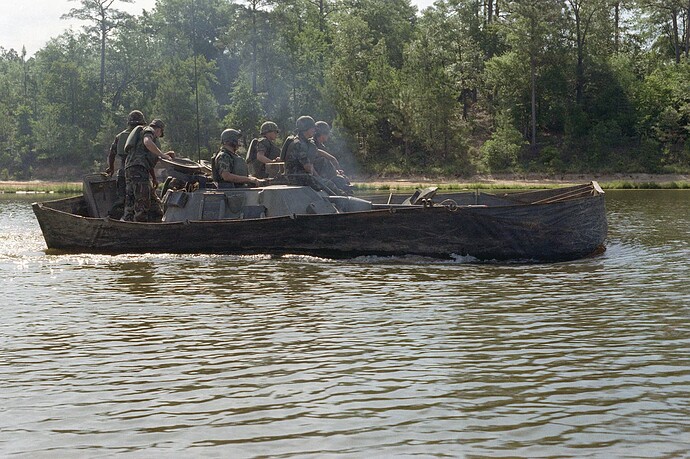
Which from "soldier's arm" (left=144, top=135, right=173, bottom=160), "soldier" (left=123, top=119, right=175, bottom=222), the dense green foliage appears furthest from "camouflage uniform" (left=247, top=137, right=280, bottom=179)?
the dense green foliage

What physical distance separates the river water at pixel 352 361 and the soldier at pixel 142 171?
3.07 metres

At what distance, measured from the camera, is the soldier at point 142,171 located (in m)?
19.6

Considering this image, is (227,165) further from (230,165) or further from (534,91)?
(534,91)

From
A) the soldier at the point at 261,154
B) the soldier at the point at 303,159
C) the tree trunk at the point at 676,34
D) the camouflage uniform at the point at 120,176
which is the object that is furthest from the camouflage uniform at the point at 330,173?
the tree trunk at the point at 676,34

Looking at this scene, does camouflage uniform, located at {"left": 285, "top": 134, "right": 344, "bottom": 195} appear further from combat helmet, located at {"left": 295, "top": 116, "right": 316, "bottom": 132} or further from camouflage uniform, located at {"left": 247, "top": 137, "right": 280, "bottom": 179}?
camouflage uniform, located at {"left": 247, "top": 137, "right": 280, "bottom": 179}

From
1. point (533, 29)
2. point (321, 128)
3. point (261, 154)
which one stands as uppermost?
point (533, 29)

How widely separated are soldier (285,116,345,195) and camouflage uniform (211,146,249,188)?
937 millimetres

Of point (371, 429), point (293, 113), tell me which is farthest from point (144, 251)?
point (293, 113)

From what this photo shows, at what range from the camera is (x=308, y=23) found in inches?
3083

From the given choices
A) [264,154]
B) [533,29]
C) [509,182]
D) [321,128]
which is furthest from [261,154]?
[533,29]

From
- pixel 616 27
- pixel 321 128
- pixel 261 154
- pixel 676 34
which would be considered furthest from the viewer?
pixel 616 27

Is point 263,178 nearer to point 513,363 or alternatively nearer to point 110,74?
point 513,363

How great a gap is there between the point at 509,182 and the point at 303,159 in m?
38.3

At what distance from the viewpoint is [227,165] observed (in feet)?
63.7
